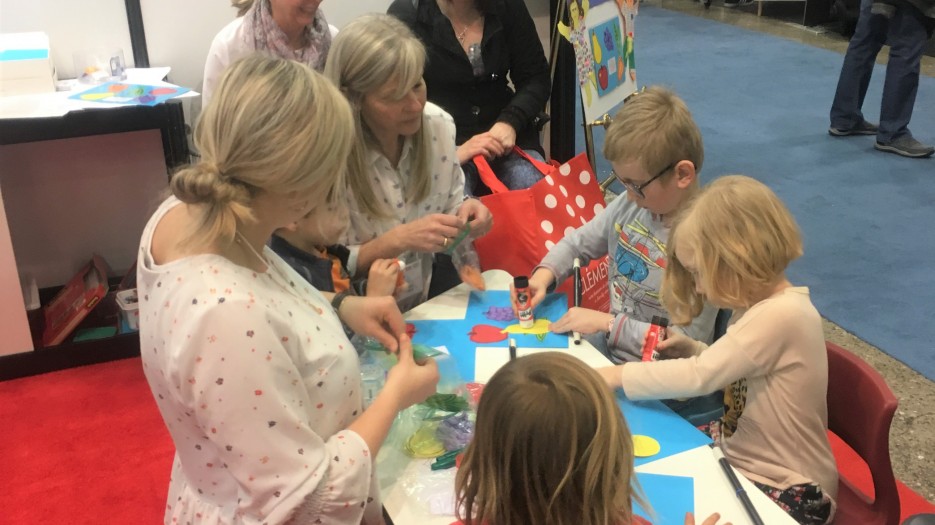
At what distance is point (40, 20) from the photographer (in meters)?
3.20

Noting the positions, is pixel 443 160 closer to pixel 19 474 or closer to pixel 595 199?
pixel 595 199

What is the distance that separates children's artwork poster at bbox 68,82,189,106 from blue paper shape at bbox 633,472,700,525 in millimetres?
2215

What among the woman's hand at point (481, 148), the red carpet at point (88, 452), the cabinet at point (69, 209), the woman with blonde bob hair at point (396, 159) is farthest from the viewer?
the cabinet at point (69, 209)

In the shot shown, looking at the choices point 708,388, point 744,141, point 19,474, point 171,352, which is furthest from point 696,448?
point 744,141

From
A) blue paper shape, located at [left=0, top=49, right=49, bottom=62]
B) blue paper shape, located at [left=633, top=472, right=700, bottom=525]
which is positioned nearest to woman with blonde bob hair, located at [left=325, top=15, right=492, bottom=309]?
blue paper shape, located at [left=633, top=472, right=700, bottom=525]

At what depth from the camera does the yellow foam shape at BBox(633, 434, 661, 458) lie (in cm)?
147

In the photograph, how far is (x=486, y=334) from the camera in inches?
74.4

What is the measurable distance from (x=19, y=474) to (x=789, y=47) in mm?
7196

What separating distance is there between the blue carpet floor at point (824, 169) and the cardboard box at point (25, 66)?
2983mm

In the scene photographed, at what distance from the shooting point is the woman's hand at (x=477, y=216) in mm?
2279

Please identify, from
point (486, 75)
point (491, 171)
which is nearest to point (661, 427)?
point (491, 171)

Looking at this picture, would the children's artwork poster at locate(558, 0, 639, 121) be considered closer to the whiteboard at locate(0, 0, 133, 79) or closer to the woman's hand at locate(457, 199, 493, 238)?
the woman's hand at locate(457, 199, 493, 238)

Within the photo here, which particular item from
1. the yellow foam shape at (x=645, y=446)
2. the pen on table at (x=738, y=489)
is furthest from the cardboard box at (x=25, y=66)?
the pen on table at (x=738, y=489)

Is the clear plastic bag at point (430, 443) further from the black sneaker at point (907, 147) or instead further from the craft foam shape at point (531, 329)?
the black sneaker at point (907, 147)
